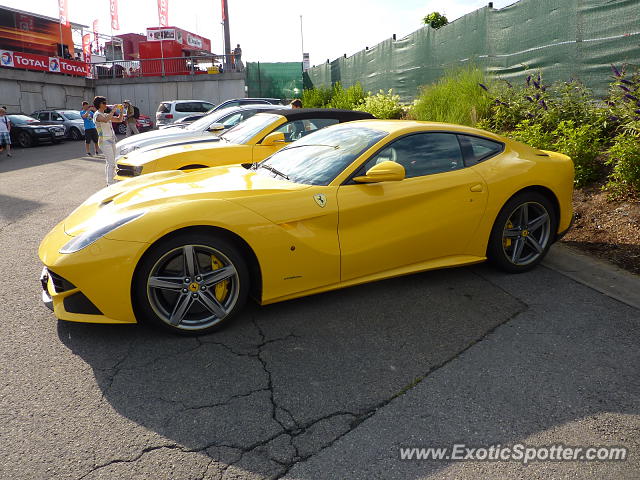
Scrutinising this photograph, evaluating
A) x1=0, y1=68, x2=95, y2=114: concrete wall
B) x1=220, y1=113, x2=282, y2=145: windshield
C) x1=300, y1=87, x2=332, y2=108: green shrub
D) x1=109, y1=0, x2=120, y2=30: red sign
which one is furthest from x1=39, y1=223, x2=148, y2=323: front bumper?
x1=109, y1=0, x2=120, y2=30: red sign

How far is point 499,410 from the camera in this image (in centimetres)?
273

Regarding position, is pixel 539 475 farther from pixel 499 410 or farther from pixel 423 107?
pixel 423 107

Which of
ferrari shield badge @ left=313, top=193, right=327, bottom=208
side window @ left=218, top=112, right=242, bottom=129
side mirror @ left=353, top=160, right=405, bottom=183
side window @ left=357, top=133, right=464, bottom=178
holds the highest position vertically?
side window @ left=218, top=112, right=242, bottom=129

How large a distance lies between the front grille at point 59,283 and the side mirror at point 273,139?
436 cm

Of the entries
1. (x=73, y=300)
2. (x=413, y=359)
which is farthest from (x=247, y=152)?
(x=413, y=359)

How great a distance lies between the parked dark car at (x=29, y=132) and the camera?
22.3 meters

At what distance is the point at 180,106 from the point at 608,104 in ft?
61.3

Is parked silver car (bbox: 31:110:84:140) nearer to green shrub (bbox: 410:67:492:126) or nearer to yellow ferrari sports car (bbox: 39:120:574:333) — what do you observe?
green shrub (bbox: 410:67:492:126)

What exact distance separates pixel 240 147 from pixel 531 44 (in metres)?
6.07

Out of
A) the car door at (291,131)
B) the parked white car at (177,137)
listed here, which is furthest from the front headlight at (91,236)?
the parked white car at (177,137)

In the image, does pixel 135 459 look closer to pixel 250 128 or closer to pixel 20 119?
pixel 250 128

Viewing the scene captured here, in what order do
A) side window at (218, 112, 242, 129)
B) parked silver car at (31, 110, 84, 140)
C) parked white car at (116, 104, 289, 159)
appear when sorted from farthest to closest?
parked silver car at (31, 110, 84, 140), side window at (218, 112, 242, 129), parked white car at (116, 104, 289, 159)

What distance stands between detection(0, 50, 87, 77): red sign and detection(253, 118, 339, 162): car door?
28910 millimetres

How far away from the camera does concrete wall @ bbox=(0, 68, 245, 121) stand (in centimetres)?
3083
